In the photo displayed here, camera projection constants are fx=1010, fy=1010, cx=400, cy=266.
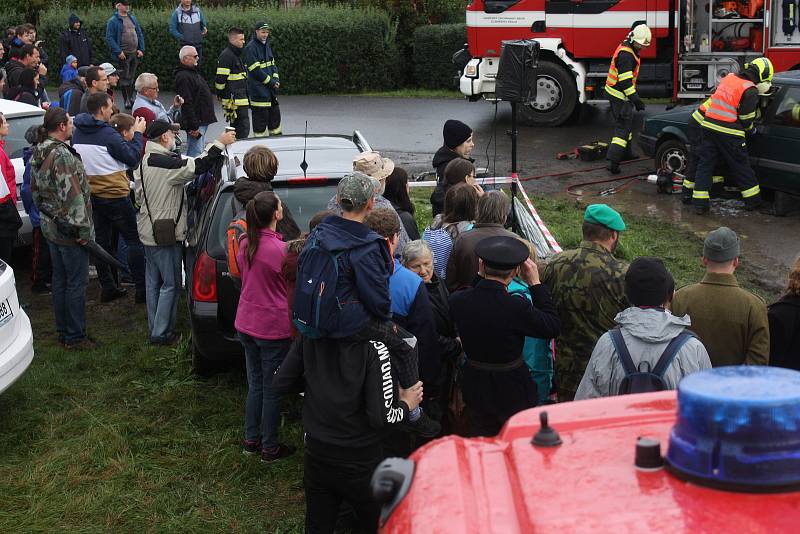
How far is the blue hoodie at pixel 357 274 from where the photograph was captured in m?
3.98

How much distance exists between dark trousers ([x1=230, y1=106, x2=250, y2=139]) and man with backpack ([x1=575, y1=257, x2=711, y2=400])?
32.4 ft

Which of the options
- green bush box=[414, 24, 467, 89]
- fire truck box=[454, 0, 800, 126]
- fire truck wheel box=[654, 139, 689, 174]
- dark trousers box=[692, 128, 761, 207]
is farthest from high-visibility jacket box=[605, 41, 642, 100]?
green bush box=[414, 24, 467, 89]

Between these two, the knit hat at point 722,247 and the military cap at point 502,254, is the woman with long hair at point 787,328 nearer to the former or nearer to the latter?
the knit hat at point 722,247

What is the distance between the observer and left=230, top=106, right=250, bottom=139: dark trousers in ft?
44.0

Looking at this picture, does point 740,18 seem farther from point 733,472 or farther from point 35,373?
point 733,472

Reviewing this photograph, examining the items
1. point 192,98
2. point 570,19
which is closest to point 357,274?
point 192,98

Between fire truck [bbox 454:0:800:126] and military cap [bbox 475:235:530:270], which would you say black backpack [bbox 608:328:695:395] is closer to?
military cap [bbox 475:235:530:270]

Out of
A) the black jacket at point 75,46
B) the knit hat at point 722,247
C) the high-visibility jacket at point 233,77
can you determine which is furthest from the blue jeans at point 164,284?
the black jacket at point 75,46

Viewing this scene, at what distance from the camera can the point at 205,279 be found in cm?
634

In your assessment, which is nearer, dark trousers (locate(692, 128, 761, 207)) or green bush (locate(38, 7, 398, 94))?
dark trousers (locate(692, 128, 761, 207))

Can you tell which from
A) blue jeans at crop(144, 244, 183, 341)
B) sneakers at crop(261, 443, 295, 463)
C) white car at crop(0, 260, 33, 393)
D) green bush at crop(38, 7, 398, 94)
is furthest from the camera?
green bush at crop(38, 7, 398, 94)

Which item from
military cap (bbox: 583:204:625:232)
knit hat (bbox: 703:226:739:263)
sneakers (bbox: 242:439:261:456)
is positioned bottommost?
sneakers (bbox: 242:439:261:456)

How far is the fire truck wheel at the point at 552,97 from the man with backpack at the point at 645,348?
449 inches

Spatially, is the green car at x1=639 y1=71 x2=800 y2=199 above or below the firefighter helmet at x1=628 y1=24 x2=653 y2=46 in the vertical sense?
below
